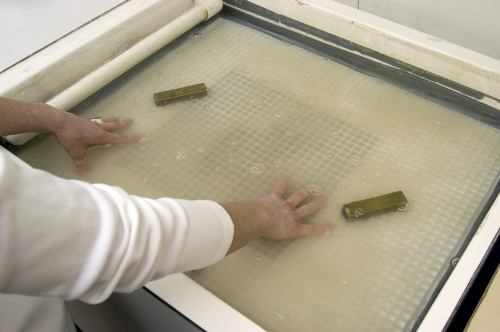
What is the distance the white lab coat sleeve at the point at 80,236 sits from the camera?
16.9 inches

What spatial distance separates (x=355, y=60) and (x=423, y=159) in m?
0.40

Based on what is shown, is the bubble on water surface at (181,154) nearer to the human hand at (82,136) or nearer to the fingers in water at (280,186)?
the human hand at (82,136)

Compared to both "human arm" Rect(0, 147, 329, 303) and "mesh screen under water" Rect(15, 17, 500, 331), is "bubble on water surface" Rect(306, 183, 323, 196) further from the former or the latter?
"human arm" Rect(0, 147, 329, 303)

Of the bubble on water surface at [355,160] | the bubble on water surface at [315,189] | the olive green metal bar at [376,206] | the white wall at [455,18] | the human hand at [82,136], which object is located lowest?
the human hand at [82,136]

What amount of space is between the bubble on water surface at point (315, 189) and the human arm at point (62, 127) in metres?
0.50

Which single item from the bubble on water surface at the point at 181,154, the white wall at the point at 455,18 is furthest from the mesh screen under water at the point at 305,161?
the white wall at the point at 455,18

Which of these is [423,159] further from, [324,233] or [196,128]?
[196,128]

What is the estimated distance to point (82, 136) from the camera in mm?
1042

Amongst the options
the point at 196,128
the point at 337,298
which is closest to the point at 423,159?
the point at 337,298

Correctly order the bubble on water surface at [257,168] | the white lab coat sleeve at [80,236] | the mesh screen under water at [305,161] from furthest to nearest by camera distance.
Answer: the bubble on water surface at [257,168]
the mesh screen under water at [305,161]
the white lab coat sleeve at [80,236]

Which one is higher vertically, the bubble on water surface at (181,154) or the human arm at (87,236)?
the human arm at (87,236)

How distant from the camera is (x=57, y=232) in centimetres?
45

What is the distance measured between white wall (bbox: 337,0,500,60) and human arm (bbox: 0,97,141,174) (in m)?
0.92

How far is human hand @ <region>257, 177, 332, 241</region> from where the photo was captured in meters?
0.88
